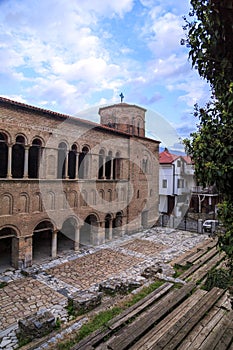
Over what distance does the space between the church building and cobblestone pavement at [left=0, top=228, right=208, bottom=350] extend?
1.23 metres

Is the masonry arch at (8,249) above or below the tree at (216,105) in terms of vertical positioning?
below

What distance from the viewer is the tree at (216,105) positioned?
10.4ft

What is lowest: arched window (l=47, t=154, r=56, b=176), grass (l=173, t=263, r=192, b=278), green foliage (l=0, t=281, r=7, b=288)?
green foliage (l=0, t=281, r=7, b=288)

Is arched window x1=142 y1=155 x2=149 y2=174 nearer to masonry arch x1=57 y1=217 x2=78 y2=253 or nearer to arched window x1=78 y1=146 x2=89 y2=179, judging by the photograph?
arched window x1=78 y1=146 x2=89 y2=179

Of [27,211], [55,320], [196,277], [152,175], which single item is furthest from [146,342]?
[152,175]

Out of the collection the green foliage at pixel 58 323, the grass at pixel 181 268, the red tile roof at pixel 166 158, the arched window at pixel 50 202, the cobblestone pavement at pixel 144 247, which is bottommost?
the green foliage at pixel 58 323

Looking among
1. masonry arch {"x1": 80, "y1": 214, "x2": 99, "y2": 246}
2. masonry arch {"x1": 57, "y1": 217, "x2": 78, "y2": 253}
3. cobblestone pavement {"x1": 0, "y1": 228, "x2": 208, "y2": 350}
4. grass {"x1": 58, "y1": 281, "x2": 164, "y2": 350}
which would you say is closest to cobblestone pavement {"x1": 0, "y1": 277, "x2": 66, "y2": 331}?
cobblestone pavement {"x1": 0, "y1": 228, "x2": 208, "y2": 350}

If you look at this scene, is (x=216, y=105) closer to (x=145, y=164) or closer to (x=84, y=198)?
(x=84, y=198)

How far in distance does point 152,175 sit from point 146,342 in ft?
61.6

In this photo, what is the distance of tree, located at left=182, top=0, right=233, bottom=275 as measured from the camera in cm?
316

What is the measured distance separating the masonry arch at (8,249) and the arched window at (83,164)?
597cm

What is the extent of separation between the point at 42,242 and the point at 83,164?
678 cm

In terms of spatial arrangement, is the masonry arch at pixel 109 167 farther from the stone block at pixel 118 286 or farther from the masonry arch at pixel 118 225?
the stone block at pixel 118 286

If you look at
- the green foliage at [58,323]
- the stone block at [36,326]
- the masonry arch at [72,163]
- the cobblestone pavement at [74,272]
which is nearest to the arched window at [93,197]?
the masonry arch at [72,163]
